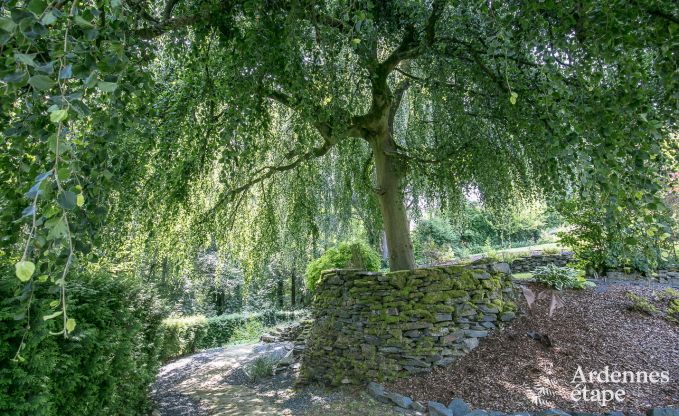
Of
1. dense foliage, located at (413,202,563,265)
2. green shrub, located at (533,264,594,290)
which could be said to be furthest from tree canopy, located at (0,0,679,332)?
dense foliage, located at (413,202,563,265)

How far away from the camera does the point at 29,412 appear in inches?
86.4

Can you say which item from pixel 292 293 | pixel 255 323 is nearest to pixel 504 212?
pixel 255 323

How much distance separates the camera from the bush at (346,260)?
7.29m

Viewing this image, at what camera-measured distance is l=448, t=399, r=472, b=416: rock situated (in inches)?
134

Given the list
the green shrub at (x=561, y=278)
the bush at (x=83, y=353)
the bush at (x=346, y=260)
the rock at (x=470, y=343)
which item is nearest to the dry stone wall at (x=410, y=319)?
the rock at (x=470, y=343)

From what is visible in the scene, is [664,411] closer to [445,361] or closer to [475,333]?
[475,333]

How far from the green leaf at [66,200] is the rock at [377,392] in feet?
12.3

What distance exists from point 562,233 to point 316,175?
14.5 feet

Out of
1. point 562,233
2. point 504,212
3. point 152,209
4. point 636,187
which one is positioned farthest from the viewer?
point 562,233

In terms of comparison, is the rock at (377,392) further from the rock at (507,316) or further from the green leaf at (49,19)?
the green leaf at (49,19)

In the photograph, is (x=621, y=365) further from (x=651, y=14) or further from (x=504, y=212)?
(x=651, y=14)

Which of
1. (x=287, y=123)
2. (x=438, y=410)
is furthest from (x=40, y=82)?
(x=287, y=123)

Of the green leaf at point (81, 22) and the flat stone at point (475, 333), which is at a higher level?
Answer: the green leaf at point (81, 22)

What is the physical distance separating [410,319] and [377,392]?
83 cm
